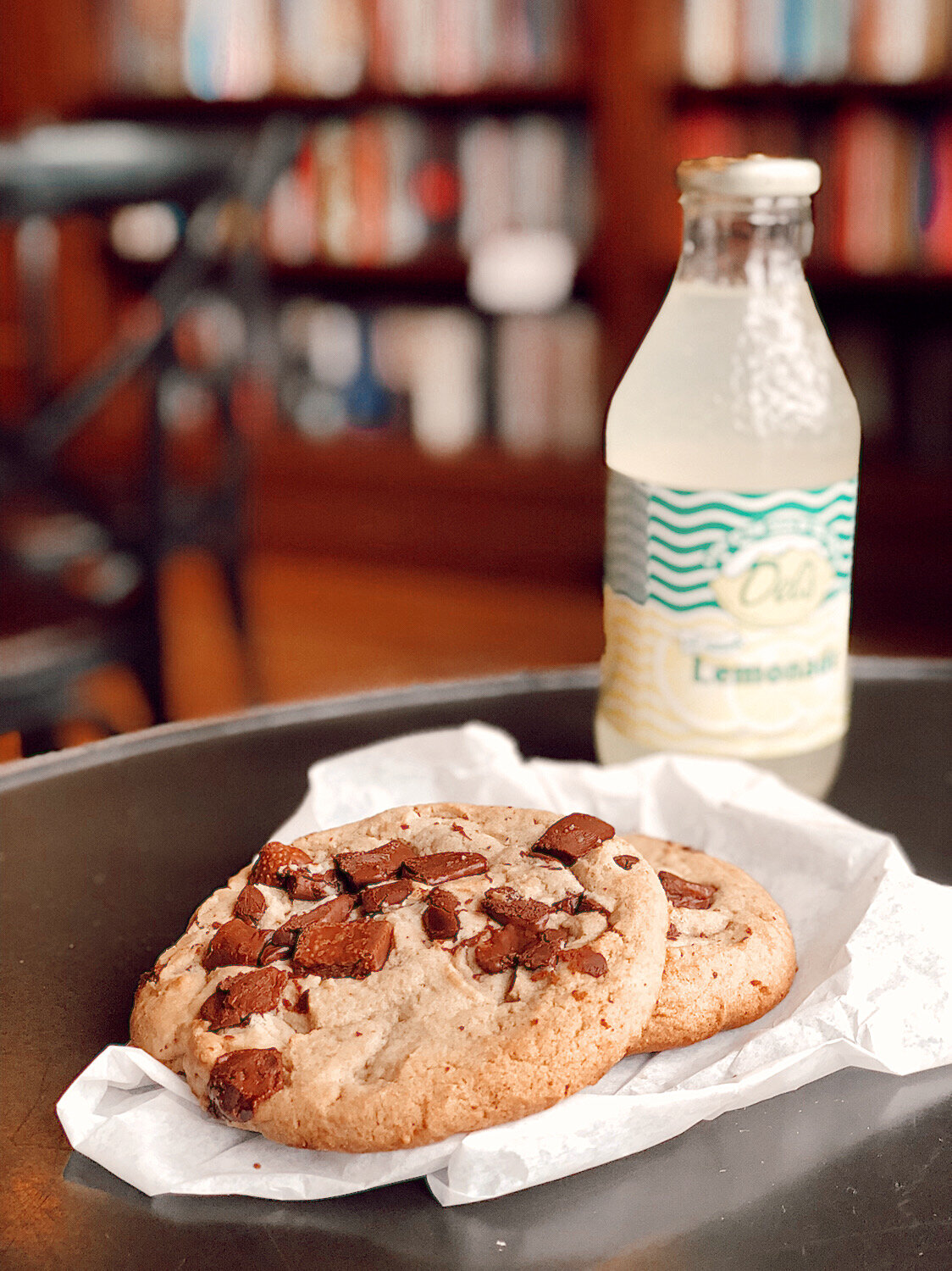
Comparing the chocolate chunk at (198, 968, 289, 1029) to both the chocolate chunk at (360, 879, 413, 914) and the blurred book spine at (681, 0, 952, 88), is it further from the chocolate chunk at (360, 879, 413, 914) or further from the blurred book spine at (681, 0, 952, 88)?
the blurred book spine at (681, 0, 952, 88)

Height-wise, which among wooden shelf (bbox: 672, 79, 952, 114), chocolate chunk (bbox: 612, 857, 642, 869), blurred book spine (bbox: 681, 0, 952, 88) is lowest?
chocolate chunk (bbox: 612, 857, 642, 869)

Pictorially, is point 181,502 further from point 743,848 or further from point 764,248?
point 743,848

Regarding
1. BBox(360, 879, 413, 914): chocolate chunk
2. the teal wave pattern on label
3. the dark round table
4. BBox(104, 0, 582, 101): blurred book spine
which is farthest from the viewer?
BBox(104, 0, 582, 101): blurred book spine

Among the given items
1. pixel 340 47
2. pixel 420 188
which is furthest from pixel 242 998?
pixel 340 47

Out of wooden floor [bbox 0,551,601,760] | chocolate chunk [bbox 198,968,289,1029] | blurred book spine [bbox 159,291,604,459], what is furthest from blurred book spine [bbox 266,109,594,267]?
chocolate chunk [bbox 198,968,289,1029]

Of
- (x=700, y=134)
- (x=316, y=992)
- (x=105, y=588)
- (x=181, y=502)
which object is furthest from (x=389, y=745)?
(x=700, y=134)

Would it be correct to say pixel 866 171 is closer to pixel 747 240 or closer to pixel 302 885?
pixel 747 240
